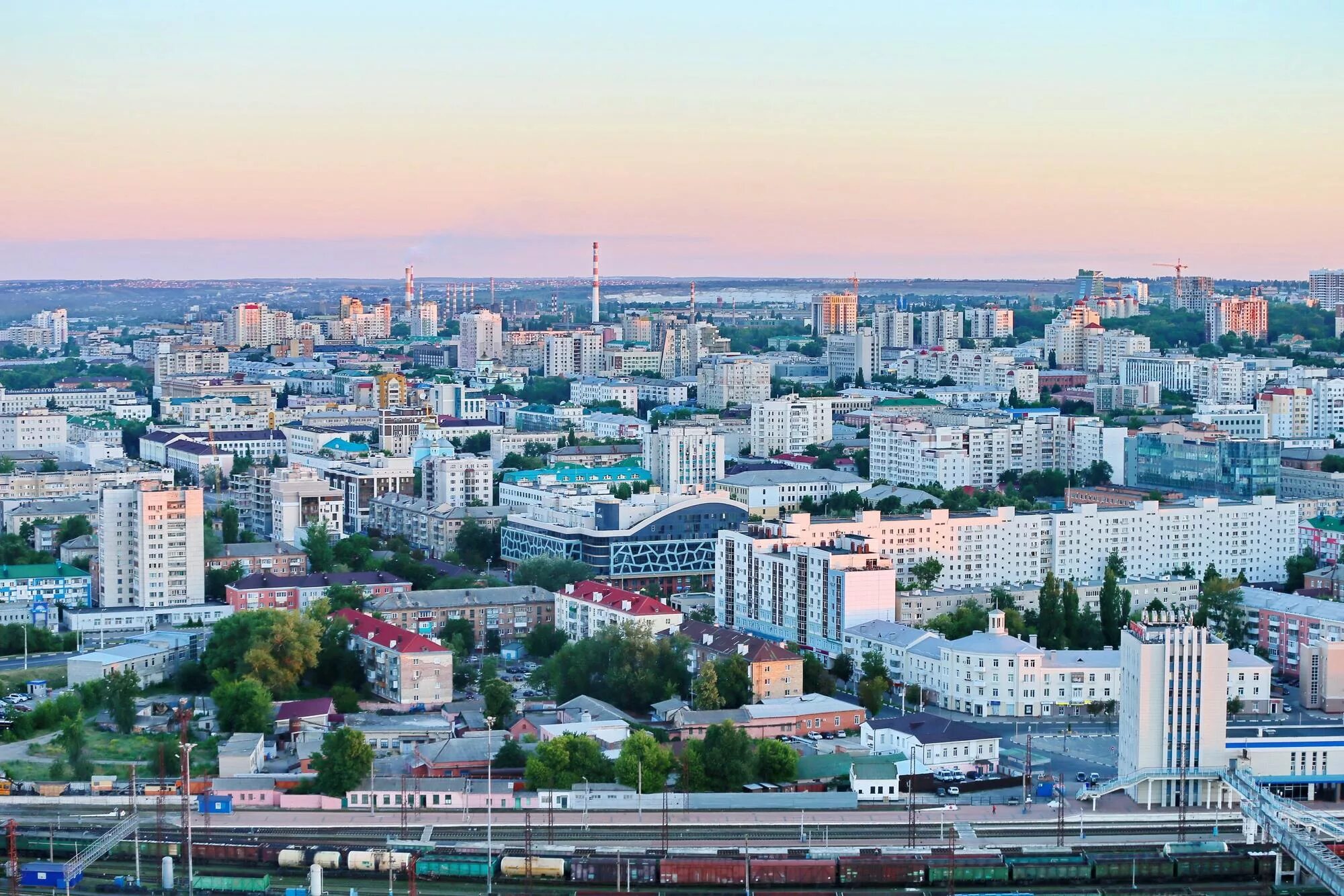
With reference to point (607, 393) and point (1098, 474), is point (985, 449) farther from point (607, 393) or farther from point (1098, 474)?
point (607, 393)

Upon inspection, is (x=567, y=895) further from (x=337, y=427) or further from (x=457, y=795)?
(x=337, y=427)

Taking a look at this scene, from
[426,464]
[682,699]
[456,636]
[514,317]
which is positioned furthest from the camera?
[514,317]

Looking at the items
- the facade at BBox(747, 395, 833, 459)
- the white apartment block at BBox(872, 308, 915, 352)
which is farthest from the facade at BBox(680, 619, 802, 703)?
the white apartment block at BBox(872, 308, 915, 352)

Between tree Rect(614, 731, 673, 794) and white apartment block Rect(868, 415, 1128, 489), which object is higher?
white apartment block Rect(868, 415, 1128, 489)

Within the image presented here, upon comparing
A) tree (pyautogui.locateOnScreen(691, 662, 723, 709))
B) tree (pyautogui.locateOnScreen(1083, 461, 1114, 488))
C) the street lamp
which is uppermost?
tree (pyautogui.locateOnScreen(1083, 461, 1114, 488))

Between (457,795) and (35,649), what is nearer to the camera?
(457,795)

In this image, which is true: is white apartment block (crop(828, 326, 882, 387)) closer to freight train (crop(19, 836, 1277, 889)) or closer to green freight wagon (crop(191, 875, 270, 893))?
freight train (crop(19, 836, 1277, 889))

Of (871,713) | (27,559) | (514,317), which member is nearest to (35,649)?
(27,559)

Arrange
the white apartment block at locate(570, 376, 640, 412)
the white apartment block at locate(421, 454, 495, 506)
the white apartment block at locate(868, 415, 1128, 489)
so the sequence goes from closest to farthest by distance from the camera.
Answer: the white apartment block at locate(421, 454, 495, 506) < the white apartment block at locate(868, 415, 1128, 489) < the white apartment block at locate(570, 376, 640, 412)
